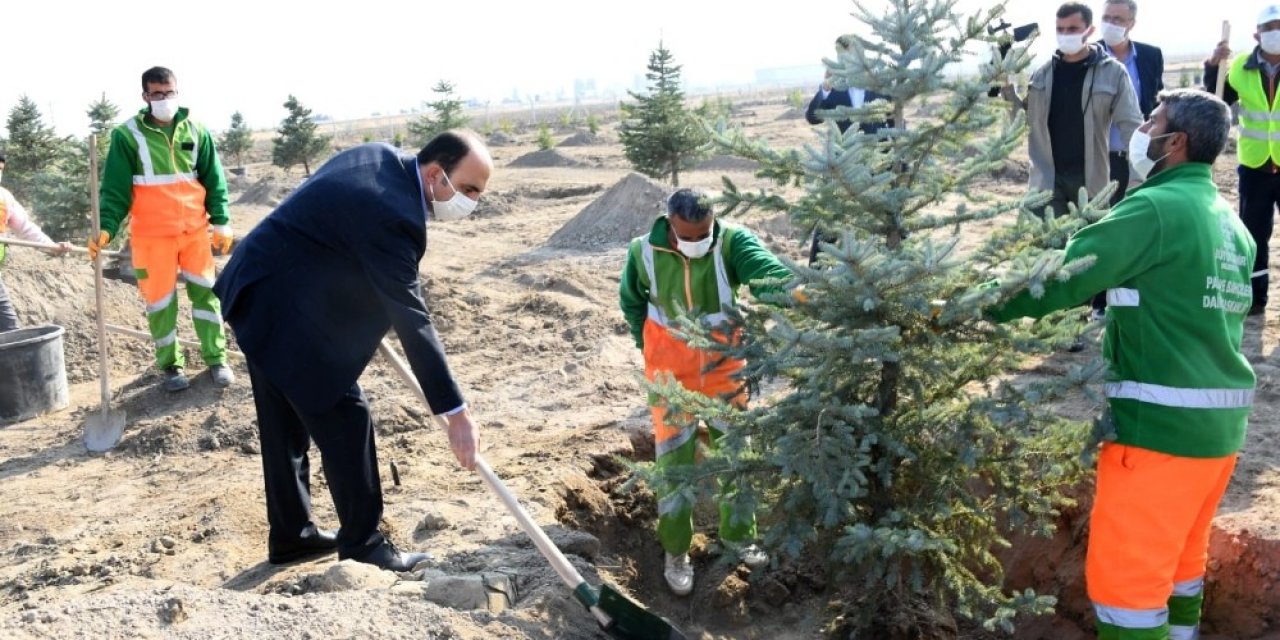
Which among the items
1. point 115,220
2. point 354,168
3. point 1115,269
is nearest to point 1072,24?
point 1115,269

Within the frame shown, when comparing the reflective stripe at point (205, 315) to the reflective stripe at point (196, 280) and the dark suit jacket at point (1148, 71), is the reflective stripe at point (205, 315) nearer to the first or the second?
the reflective stripe at point (196, 280)

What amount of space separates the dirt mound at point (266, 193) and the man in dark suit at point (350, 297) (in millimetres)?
14285

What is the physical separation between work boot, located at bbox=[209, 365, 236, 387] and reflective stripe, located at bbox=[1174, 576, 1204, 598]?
6143 mm

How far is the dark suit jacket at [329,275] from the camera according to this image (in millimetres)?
3746

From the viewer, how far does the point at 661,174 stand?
16.2 meters

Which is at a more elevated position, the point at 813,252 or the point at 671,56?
the point at 671,56

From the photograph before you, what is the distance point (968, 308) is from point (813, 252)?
A: 4.33 m

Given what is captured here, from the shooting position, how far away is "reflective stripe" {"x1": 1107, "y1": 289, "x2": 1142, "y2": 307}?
335 cm

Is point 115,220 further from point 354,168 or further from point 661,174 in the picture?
point 661,174

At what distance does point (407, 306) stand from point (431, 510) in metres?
1.77

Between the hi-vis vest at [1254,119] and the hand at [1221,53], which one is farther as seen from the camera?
the hand at [1221,53]

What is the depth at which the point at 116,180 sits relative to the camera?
269 inches

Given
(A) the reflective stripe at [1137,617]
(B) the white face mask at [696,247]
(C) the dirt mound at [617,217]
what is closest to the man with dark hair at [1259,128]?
(A) the reflective stripe at [1137,617]

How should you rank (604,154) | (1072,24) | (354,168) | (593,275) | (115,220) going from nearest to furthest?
1. (354,168)
2. (1072,24)
3. (115,220)
4. (593,275)
5. (604,154)
